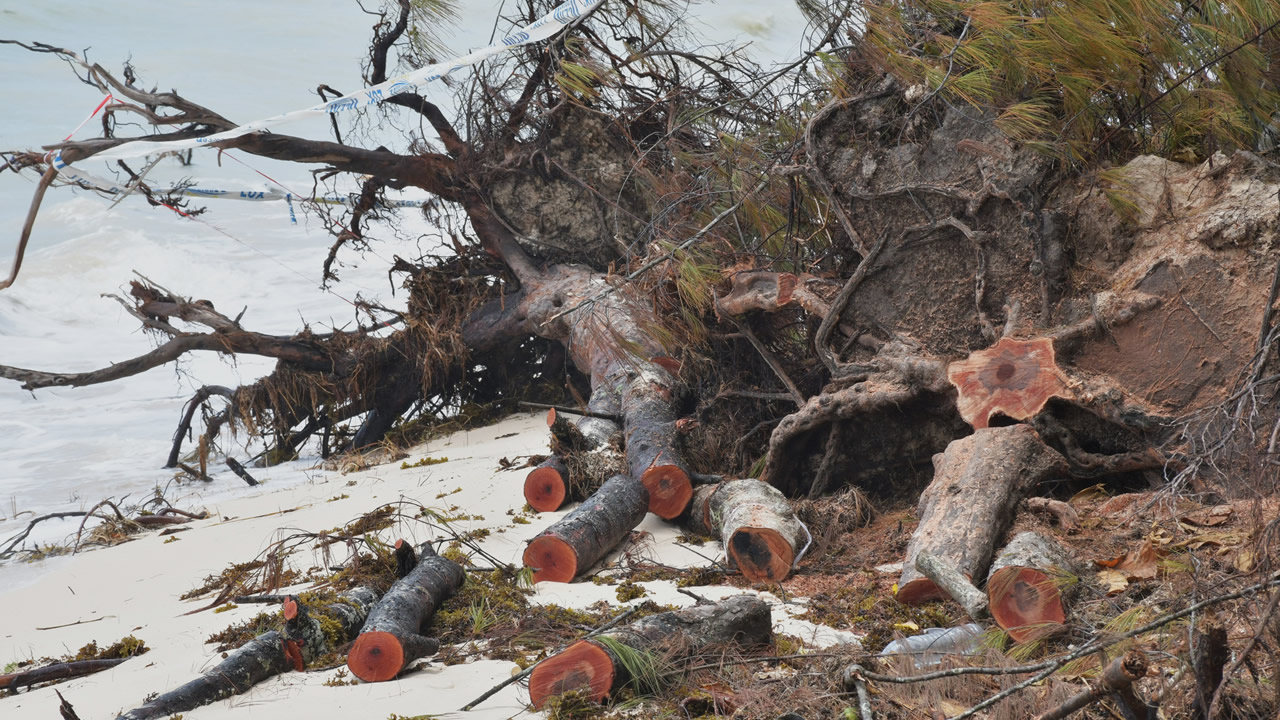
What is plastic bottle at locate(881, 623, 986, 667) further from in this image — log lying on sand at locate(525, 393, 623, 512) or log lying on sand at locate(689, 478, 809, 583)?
log lying on sand at locate(525, 393, 623, 512)

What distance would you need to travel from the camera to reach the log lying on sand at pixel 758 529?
4215mm

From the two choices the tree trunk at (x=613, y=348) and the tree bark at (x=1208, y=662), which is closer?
the tree bark at (x=1208, y=662)

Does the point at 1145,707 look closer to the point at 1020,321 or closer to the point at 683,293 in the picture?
the point at 1020,321

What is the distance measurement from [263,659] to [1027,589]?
2.70 m

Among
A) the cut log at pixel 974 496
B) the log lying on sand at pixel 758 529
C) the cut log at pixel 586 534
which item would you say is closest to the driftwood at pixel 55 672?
the cut log at pixel 586 534

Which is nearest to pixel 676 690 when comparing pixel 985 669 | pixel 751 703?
pixel 751 703

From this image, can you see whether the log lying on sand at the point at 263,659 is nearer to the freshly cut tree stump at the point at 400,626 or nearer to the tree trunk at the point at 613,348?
the freshly cut tree stump at the point at 400,626

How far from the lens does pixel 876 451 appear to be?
201 inches

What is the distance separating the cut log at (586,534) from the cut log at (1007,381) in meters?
1.77

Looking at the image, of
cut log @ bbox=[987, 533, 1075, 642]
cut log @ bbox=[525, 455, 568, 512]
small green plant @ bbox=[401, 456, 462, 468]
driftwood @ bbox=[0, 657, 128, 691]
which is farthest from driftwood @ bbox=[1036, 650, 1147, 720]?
small green plant @ bbox=[401, 456, 462, 468]

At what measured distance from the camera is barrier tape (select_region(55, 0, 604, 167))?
289 inches

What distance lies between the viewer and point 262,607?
14.4 feet

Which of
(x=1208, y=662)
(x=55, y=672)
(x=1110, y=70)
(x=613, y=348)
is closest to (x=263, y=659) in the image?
(x=55, y=672)

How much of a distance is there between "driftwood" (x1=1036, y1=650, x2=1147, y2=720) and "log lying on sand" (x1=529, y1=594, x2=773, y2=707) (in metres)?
1.20
